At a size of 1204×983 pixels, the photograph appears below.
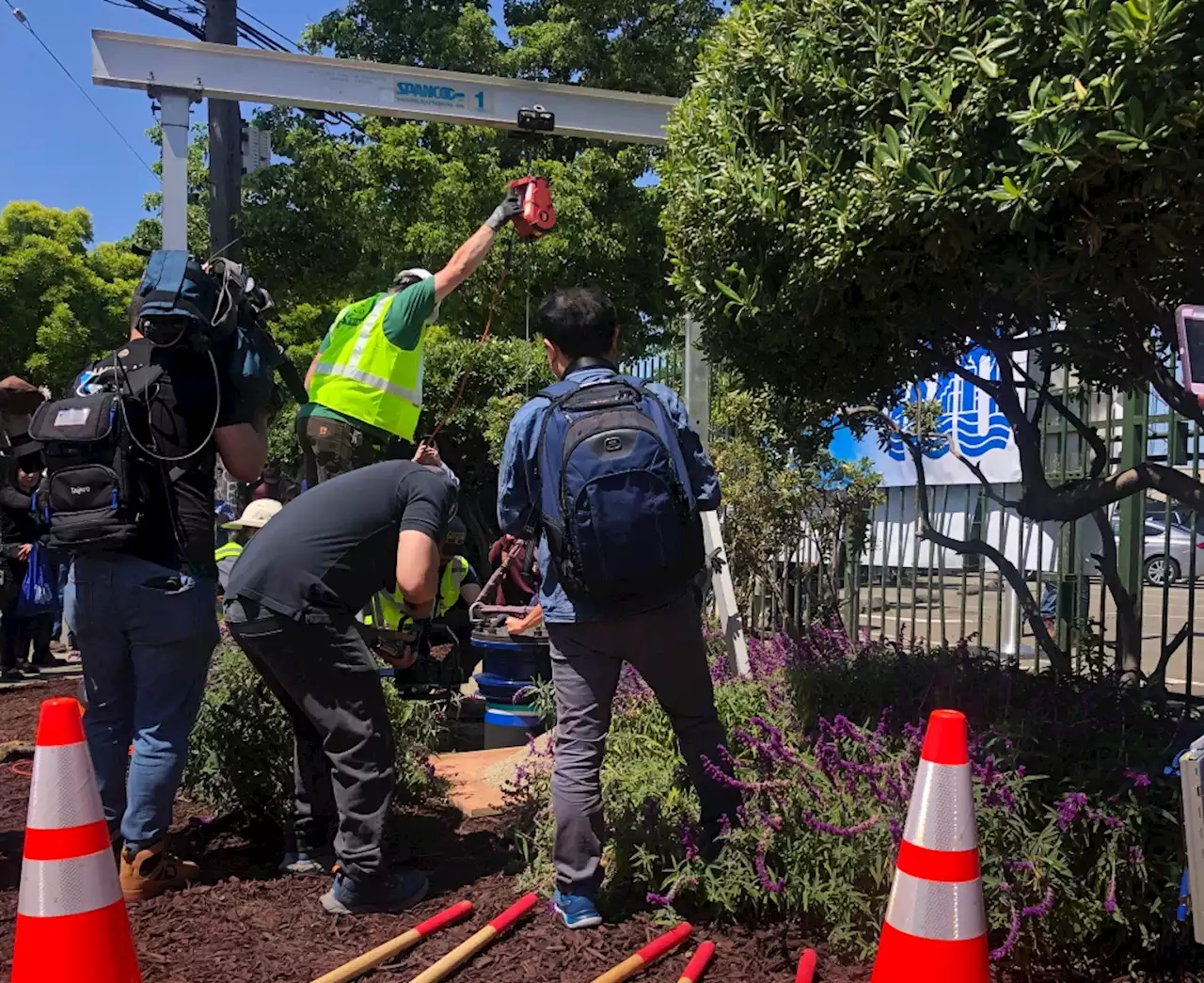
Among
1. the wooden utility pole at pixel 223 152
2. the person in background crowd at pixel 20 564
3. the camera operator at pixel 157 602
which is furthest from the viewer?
the wooden utility pole at pixel 223 152

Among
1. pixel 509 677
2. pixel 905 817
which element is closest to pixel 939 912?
pixel 905 817

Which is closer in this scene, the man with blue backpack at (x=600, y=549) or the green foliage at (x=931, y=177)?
the green foliage at (x=931, y=177)

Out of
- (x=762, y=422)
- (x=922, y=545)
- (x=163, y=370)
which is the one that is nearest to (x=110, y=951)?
(x=163, y=370)

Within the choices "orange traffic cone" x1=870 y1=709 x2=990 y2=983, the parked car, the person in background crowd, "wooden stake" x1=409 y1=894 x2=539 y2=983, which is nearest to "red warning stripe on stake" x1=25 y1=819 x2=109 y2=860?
"wooden stake" x1=409 y1=894 x2=539 y2=983

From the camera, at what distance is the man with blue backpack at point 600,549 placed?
2.72 meters

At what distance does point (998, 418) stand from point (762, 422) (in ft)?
6.85

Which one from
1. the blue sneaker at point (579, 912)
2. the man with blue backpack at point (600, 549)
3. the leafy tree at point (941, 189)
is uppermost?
the leafy tree at point (941, 189)

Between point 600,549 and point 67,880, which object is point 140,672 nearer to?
point 67,880

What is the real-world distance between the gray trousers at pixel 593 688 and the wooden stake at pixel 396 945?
346mm

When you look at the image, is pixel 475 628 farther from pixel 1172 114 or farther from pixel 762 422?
pixel 1172 114

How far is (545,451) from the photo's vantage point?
2885 mm

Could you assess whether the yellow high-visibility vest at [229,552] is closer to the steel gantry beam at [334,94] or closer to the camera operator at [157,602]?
the camera operator at [157,602]

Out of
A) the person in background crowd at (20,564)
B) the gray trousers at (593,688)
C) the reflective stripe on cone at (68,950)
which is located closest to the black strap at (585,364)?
the gray trousers at (593,688)

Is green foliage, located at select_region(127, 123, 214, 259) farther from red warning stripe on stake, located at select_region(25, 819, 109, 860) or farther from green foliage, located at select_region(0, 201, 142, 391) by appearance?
red warning stripe on stake, located at select_region(25, 819, 109, 860)
